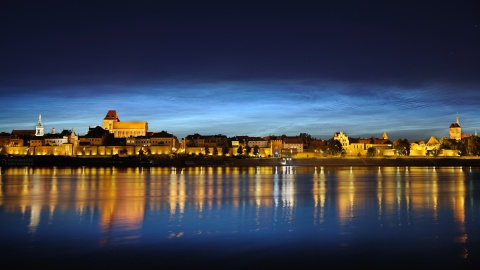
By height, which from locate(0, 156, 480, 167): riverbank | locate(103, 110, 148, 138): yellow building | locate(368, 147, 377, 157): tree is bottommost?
locate(0, 156, 480, 167): riverbank

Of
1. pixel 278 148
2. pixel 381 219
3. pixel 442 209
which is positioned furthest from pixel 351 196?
pixel 278 148

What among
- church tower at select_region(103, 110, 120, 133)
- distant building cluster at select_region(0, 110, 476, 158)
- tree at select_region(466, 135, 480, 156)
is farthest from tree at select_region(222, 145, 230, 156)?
tree at select_region(466, 135, 480, 156)

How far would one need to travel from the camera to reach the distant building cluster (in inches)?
3912

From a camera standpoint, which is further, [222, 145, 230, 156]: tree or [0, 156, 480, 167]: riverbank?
[222, 145, 230, 156]: tree

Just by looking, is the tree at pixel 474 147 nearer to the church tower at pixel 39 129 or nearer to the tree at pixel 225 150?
the tree at pixel 225 150

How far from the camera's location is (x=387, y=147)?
113 m

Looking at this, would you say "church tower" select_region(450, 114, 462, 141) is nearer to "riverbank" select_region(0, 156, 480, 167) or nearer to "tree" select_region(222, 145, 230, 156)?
"riverbank" select_region(0, 156, 480, 167)

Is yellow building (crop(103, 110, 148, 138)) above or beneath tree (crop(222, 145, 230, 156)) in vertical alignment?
above

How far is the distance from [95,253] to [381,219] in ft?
29.9

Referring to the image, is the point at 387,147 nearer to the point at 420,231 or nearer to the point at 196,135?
the point at 196,135

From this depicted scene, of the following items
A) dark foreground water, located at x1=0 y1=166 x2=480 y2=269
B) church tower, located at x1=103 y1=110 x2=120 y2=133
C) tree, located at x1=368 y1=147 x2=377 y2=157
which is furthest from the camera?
church tower, located at x1=103 y1=110 x2=120 y2=133

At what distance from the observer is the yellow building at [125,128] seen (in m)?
114

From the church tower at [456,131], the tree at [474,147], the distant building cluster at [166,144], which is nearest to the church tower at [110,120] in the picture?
the distant building cluster at [166,144]

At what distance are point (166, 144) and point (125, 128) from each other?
643 inches
